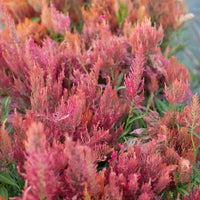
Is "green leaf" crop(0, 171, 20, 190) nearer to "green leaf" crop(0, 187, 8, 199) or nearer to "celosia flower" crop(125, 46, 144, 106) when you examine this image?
"green leaf" crop(0, 187, 8, 199)

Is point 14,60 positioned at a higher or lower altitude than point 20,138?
higher

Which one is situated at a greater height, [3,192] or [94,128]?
[94,128]

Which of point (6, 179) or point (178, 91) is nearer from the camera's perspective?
point (6, 179)

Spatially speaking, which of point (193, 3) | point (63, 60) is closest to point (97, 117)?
point (63, 60)

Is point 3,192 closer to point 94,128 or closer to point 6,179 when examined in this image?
point 6,179

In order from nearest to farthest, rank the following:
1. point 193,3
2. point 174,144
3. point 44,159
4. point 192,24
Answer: point 44,159
point 174,144
point 192,24
point 193,3

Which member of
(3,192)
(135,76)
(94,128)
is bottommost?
(3,192)

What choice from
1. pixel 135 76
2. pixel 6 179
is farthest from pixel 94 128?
pixel 6 179

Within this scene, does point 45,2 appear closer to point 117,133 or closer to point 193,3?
point 117,133

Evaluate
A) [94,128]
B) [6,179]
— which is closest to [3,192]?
[6,179]
